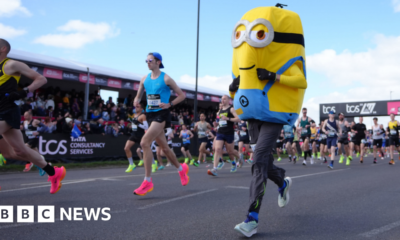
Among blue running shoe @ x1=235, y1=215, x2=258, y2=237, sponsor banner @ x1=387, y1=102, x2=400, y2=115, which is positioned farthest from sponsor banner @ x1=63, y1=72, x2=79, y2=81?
sponsor banner @ x1=387, y1=102, x2=400, y2=115

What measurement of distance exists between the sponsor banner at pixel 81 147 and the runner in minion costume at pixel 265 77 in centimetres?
1076

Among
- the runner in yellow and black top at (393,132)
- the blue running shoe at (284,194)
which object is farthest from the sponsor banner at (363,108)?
the blue running shoe at (284,194)

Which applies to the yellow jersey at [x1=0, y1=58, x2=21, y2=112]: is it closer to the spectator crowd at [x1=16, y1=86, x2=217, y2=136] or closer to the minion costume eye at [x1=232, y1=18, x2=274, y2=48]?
the minion costume eye at [x1=232, y1=18, x2=274, y2=48]

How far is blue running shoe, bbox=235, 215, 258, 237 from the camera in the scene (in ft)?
10.6

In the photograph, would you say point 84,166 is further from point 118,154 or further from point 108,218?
point 108,218

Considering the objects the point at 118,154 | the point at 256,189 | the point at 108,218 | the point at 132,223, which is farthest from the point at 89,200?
the point at 118,154

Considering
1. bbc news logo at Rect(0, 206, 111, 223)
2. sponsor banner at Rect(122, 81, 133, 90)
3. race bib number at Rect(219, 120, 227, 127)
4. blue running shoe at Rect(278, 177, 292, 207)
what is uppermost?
sponsor banner at Rect(122, 81, 133, 90)

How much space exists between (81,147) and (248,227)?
39.0ft

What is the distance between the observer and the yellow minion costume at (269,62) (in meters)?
3.37

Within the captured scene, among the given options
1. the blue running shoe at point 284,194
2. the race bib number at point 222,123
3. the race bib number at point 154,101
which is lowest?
the blue running shoe at point 284,194

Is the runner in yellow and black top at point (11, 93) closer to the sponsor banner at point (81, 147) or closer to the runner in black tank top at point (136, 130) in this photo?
the runner in black tank top at point (136, 130)

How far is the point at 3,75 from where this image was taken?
186 inches

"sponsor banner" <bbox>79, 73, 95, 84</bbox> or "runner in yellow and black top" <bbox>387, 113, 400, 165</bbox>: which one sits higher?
"sponsor banner" <bbox>79, 73, 95, 84</bbox>

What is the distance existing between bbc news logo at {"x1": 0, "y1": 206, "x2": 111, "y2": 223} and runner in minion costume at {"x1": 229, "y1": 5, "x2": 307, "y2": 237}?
1750 mm
